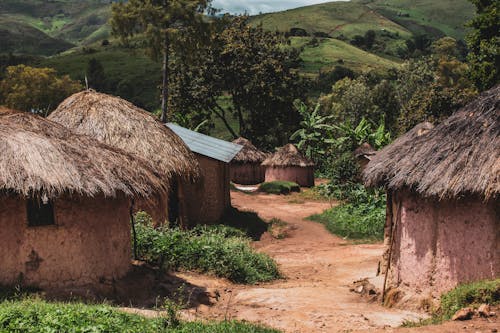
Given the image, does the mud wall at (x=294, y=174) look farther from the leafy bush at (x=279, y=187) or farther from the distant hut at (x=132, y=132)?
the distant hut at (x=132, y=132)

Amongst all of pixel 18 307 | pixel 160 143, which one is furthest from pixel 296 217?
pixel 18 307

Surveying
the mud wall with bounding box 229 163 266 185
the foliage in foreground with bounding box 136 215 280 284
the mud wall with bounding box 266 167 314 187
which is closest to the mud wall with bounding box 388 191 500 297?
the foliage in foreground with bounding box 136 215 280 284

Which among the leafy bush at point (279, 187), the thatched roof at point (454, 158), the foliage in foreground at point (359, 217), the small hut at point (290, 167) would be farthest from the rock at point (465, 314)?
the small hut at point (290, 167)

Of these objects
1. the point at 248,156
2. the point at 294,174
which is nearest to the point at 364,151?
the point at 294,174

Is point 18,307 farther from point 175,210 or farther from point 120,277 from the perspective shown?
point 175,210

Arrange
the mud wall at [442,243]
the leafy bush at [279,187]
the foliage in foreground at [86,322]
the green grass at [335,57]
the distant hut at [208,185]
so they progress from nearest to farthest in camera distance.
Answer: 1. the foliage in foreground at [86,322]
2. the mud wall at [442,243]
3. the distant hut at [208,185]
4. the leafy bush at [279,187]
5. the green grass at [335,57]

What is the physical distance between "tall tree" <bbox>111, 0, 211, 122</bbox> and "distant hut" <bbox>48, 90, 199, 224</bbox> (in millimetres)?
15408

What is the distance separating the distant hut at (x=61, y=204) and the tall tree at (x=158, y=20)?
2054 cm

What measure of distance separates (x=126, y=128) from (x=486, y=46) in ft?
44.3

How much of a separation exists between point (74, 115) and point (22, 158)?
6.24 meters

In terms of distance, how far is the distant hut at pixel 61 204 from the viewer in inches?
367

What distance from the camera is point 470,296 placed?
8492 mm

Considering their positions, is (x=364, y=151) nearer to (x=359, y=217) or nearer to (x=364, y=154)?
(x=364, y=154)

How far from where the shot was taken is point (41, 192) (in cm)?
919
